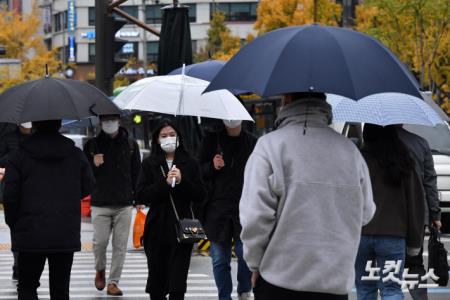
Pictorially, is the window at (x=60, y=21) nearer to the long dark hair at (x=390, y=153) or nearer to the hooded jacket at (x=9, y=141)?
the hooded jacket at (x=9, y=141)

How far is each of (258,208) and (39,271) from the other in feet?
10.8

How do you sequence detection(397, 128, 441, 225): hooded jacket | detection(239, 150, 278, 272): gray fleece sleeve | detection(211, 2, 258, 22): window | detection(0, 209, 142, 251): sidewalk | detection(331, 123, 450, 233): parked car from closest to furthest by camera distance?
1. detection(239, 150, 278, 272): gray fleece sleeve
2. detection(397, 128, 441, 225): hooded jacket
3. detection(0, 209, 142, 251): sidewalk
4. detection(331, 123, 450, 233): parked car
5. detection(211, 2, 258, 22): window

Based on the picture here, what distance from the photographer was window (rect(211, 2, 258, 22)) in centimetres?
9238

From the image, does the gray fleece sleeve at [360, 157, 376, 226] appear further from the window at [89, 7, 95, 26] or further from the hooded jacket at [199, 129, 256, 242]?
→ the window at [89, 7, 95, 26]

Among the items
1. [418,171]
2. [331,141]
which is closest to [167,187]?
[418,171]

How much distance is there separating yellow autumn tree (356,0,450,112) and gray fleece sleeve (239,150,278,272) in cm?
2776

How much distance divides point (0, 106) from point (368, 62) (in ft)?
11.4

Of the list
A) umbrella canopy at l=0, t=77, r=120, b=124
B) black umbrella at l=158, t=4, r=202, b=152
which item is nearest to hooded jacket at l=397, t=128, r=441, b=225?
umbrella canopy at l=0, t=77, r=120, b=124

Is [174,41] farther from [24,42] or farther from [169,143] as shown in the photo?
[24,42]

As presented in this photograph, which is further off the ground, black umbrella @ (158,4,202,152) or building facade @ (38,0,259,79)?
black umbrella @ (158,4,202,152)

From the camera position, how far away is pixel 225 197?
9609 mm

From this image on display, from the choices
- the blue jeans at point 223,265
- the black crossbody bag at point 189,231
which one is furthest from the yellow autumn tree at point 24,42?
the black crossbody bag at point 189,231

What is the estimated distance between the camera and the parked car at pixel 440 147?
60.1ft

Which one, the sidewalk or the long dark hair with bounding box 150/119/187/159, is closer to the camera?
the long dark hair with bounding box 150/119/187/159
